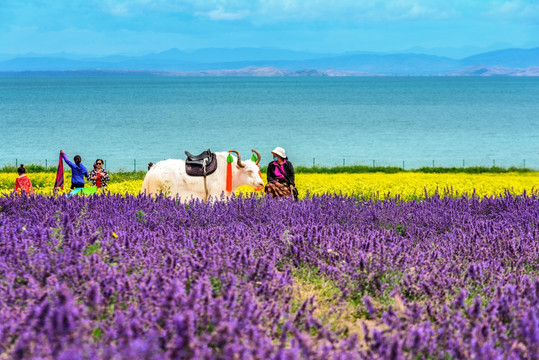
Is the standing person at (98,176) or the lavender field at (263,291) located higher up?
the standing person at (98,176)

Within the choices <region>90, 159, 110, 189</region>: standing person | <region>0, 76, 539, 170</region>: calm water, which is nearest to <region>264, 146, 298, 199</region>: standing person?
<region>90, 159, 110, 189</region>: standing person

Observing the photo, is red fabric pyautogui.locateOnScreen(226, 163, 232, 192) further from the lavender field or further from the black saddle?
the lavender field

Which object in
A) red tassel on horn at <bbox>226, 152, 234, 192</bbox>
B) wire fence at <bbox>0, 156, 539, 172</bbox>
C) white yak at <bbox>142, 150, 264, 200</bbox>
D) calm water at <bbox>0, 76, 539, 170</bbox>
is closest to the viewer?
red tassel on horn at <bbox>226, 152, 234, 192</bbox>

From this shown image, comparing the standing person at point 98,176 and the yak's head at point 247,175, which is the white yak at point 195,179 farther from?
the standing person at point 98,176

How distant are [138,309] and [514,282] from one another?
2839mm

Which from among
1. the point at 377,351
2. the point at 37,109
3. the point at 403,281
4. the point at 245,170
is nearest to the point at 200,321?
the point at 377,351

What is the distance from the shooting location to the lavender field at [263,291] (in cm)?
284

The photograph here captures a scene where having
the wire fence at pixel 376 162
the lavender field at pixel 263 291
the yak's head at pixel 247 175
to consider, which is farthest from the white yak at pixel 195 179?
the wire fence at pixel 376 162

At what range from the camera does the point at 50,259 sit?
160 inches

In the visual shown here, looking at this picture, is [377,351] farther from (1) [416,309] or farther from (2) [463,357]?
(1) [416,309]

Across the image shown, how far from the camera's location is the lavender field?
2.84 metres

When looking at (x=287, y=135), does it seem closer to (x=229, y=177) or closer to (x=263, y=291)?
(x=229, y=177)

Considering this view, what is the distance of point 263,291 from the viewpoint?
400cm

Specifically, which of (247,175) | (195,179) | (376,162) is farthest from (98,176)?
(376,162)
